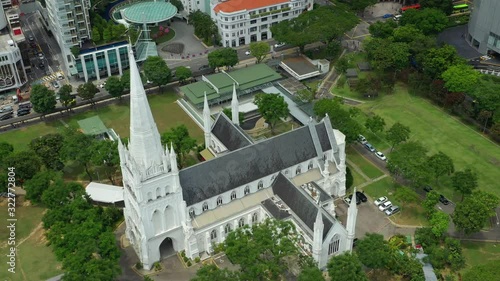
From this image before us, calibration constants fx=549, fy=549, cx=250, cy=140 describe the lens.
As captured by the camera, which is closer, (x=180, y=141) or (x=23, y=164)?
(x=23, y=164)

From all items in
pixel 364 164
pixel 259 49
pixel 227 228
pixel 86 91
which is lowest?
pixel 364 164

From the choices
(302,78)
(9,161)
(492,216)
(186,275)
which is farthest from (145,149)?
(302,78)

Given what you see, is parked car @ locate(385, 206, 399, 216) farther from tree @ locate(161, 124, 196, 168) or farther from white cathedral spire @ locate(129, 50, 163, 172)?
white cathedral spire @ locate(129, 50, 163, 172)

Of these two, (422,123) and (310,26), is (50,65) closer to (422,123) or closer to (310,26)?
(310,26)

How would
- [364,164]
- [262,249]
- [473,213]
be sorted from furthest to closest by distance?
[364,164], [473,213], [262,249]

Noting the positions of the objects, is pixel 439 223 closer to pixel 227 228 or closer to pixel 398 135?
pixel 398 135

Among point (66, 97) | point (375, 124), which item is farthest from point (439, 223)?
point (66, 97)
